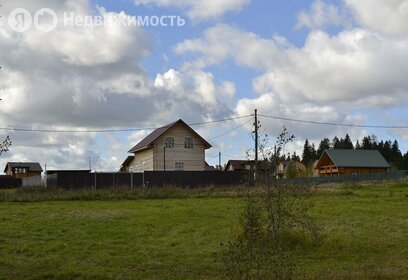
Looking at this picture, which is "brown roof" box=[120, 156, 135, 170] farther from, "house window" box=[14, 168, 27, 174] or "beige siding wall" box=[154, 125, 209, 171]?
"house window" box=[14, 168, 27, 174]

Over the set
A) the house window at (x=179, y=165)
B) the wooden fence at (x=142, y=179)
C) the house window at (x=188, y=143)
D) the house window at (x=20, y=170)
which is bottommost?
the wooden fence at (x=142, y=179)

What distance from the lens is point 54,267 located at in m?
10.2

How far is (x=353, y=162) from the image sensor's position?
75.7 metres

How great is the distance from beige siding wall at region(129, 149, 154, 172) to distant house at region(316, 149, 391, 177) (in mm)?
30645

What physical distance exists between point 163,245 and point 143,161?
41.4 meters

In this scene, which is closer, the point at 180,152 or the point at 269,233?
the point at 269,233

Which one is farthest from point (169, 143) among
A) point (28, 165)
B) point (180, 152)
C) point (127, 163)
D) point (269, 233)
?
point (28, 165)

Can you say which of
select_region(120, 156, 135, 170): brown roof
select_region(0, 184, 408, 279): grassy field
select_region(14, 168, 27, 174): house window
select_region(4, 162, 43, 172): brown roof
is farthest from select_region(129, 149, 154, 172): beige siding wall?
select_region(14, 168, 27, 174): house window

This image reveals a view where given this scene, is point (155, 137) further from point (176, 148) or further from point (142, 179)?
point (142, 179)

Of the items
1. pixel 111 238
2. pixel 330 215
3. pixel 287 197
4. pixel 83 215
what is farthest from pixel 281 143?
pixel 83 215

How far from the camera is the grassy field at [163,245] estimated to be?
9.73 meters

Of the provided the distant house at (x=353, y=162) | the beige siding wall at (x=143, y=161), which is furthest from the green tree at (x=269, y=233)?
the distant house at (x=353, y=162)

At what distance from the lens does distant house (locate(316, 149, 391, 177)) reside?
7525 cm

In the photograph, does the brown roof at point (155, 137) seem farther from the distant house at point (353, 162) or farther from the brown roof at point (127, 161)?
the distant house at point (353, 162)
